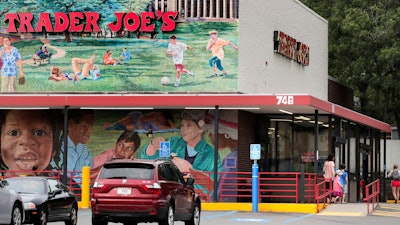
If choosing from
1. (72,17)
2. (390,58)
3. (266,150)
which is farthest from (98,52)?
(390,58)

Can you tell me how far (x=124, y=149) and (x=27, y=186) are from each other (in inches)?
554

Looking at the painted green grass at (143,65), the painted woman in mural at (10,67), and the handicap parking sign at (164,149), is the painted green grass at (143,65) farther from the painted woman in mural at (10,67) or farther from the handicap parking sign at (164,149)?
the handicap parking sign at (164,149)

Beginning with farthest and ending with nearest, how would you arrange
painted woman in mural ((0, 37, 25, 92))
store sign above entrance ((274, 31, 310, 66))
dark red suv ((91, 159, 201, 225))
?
1. store sign above entrance ((274, 31, 310, 66))
2. painted woman in mural ((0, 37, 25, 92))
3. dark red suv ((91, 159, 201, 225))

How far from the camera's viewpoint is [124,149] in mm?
40812

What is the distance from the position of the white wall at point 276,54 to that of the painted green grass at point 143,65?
0.67 meters

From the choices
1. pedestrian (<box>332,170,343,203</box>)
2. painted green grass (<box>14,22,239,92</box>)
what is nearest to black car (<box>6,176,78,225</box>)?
painted green grass (<box>14,22,239,92</box>)

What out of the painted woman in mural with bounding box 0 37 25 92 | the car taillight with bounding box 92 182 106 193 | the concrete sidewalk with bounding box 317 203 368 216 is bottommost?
the concrete sidewalk with bounding box 317 203 368 216

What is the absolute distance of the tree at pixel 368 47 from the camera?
58750 millimetres

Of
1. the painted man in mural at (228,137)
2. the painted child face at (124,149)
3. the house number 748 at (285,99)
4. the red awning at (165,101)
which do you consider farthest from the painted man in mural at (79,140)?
the house number 748 at (285,99)

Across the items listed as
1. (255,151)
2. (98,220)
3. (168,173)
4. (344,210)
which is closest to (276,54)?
(255,151)

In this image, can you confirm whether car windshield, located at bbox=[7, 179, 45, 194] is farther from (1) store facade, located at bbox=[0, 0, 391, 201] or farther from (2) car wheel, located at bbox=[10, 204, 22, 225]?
(1) store facade, located at bbox=[0, 0, 391, 201]

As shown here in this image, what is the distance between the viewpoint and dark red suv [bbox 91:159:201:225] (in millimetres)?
24922

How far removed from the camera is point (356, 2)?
61094 mm

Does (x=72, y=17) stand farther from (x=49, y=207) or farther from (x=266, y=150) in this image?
(x=49, y=207)
